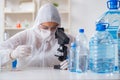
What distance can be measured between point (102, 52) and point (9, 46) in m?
0.76

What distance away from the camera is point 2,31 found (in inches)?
134

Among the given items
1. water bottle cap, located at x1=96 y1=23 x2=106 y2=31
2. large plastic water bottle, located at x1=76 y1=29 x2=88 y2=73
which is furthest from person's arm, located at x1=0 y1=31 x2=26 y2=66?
water bottle cap, located at x1=96 y1=23 x2=106 y2=31

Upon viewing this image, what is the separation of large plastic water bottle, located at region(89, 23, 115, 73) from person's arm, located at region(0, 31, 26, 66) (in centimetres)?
50

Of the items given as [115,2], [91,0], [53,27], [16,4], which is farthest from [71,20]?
[115,2]

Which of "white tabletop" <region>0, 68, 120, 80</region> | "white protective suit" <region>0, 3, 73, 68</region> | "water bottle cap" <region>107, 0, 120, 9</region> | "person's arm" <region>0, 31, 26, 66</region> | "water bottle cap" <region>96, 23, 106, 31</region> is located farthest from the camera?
"white protective suit" <region>0, 3, 73, 68</region>

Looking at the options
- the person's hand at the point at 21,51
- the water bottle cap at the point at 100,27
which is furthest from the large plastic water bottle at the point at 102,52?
the person's hand at the point at 21,51

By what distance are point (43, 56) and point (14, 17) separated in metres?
2.10

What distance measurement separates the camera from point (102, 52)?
0.95m

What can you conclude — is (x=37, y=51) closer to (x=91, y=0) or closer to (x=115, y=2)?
(x=115, y=2)

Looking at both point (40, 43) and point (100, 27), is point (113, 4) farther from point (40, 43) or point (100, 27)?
point (40, 43)

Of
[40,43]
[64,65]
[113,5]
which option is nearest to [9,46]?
[40,43]

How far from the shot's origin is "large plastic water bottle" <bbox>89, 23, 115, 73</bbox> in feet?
3.08

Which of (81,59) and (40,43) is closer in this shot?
(81,59)

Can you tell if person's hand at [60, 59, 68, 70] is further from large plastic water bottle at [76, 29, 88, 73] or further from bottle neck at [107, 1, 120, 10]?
bottle neck at [107, 1, 120, 10]
